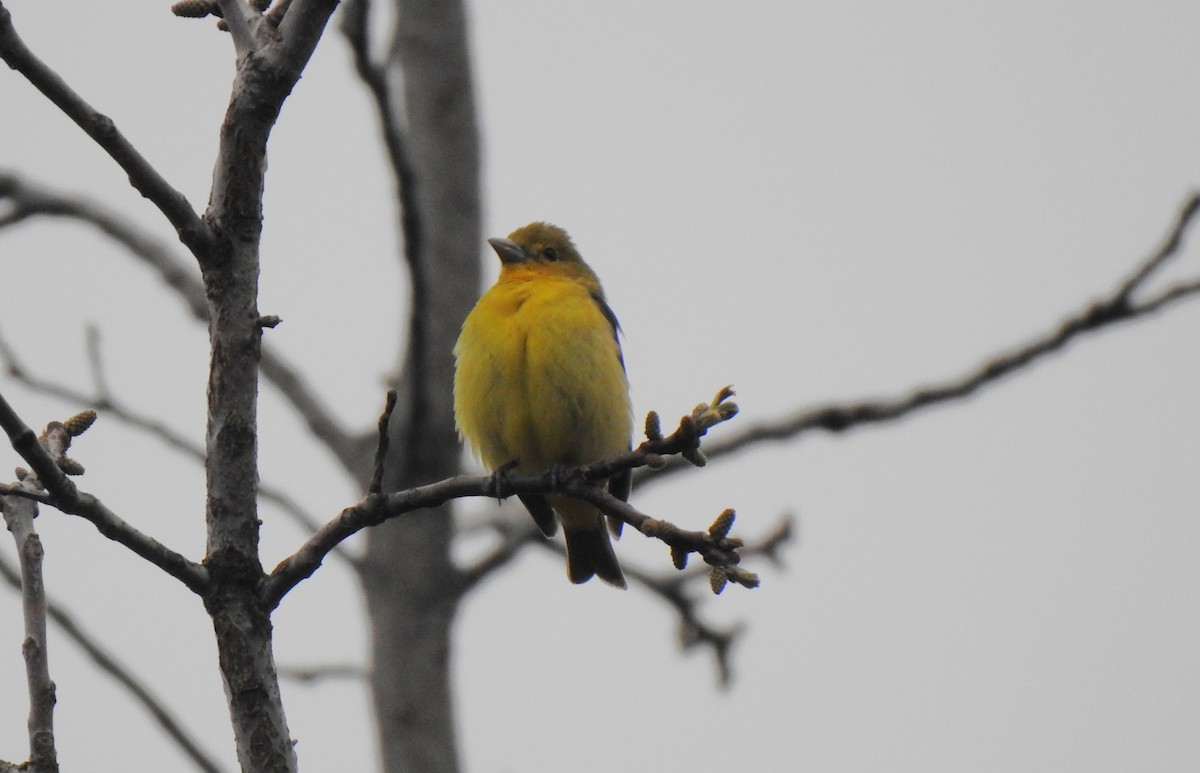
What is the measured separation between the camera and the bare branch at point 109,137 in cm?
254

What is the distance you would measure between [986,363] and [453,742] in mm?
3187

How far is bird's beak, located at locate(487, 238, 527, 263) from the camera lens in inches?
275

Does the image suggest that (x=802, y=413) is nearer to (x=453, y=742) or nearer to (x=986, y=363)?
(x=986, y=363)

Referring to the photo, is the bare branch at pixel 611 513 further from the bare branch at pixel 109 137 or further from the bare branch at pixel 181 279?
the bare branch at pixel 181 279

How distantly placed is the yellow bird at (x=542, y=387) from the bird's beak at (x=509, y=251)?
786 mm

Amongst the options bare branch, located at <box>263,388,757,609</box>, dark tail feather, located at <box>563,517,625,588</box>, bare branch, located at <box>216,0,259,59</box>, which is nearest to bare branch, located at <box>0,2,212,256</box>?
bare branch, located at <box>216,0,259,59</box>

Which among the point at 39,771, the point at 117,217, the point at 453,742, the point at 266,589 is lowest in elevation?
the point at 39,771

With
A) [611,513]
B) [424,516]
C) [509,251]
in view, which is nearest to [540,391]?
[509,251]

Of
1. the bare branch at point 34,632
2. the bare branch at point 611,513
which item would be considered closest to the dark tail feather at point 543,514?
the bare branch at point 611,513

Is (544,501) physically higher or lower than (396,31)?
lower

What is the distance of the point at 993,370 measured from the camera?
5.48m

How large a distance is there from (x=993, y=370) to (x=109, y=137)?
3.75 metres

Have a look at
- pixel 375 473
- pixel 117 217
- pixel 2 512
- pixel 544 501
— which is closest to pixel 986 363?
pixel 544 501

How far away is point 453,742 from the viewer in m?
6.97
